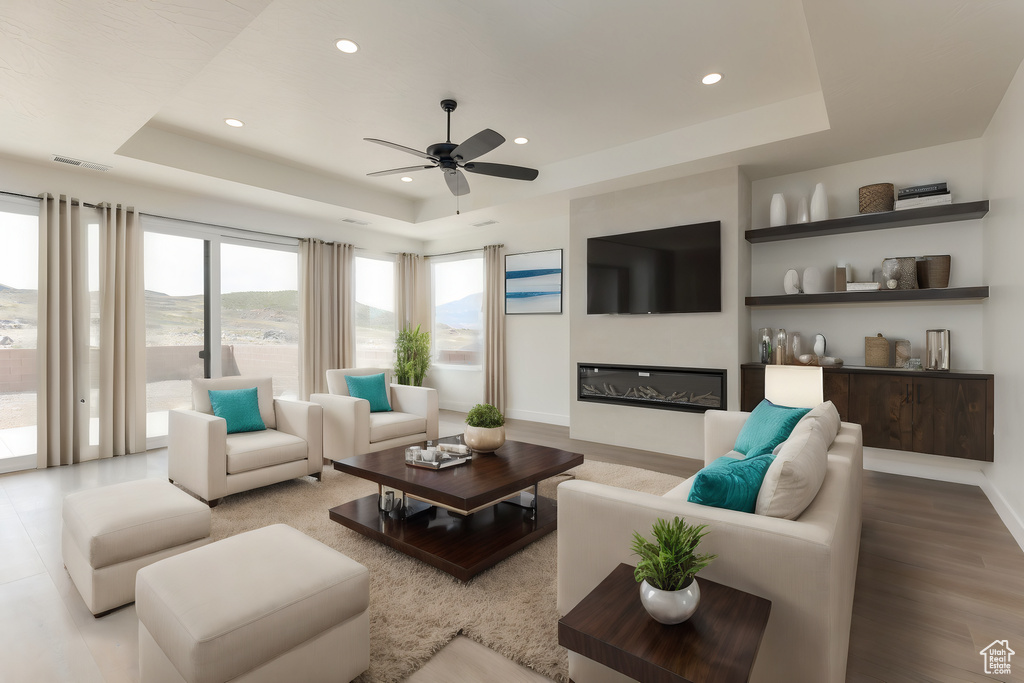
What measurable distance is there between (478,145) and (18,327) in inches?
164

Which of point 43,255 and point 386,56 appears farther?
point 43,255

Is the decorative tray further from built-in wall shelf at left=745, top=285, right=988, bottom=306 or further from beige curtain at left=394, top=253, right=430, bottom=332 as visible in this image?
beige curtain at left=394, top=253, right=430, bottom=332

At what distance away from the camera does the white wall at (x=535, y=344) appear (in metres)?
6.21

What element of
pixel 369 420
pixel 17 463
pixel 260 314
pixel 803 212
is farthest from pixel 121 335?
pixel 803 212

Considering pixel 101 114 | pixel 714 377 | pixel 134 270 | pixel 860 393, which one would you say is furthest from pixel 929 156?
pixel 134 270

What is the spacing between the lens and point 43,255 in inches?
163

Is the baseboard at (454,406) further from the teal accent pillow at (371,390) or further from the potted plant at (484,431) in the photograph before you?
the potted plant at (484,431)

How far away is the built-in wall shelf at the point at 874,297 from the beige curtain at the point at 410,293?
473 centimetres

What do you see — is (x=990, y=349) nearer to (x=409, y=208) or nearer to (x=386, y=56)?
(x=386, y=56)

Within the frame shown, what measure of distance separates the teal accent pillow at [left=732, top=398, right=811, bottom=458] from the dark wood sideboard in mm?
1582

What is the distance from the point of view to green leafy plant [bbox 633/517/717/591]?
3.93ft

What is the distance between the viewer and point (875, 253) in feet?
13.6

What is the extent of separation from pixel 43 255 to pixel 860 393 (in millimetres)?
6746

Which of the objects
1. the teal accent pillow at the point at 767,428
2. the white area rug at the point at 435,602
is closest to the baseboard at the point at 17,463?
the white area rug at the point at 435,602
